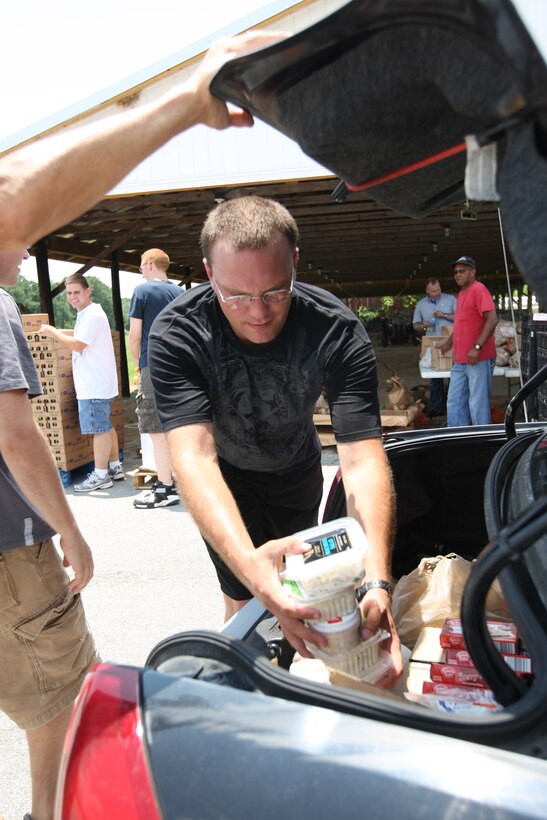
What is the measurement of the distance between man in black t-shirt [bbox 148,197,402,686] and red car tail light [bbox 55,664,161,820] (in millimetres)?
520

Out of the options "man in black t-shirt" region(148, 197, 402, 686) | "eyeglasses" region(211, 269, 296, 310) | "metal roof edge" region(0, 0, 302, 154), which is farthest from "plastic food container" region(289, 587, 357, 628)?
"metal roof edge" region(0, 0, 302, 154)

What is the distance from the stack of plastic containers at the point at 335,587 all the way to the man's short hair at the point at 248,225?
0.97 metres

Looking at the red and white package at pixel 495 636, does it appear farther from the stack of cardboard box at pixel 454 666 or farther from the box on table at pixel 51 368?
the box on table at pixel 51 368

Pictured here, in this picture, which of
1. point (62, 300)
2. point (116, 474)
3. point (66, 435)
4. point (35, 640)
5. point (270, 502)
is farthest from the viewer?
point (62, 300)

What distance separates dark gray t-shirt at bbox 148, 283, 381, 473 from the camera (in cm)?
226

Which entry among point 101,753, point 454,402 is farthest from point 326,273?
point 101,753

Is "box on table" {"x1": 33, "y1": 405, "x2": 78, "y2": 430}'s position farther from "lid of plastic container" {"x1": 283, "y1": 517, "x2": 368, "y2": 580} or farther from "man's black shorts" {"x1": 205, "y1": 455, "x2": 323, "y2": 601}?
"lid of plastic container" {"x1": 283, "y1": 517, "x2": 368, "y2": 580}

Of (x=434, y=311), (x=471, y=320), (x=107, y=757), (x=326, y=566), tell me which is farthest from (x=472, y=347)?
(x=107, y=757)

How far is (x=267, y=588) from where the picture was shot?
145 centimetres

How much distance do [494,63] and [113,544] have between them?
16.3 feet

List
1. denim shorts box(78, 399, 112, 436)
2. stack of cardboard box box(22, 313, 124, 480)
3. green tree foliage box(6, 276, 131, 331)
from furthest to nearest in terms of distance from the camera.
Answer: green tree foliage box(6, 276, 131, 331)
stack of cardboard box box(22, 313, 124, 480)
denim shorts box(78, 399, 112, 436)

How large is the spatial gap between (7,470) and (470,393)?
610cm

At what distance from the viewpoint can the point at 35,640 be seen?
212cm

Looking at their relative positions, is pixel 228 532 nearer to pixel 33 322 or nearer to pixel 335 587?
pixel 335 587
